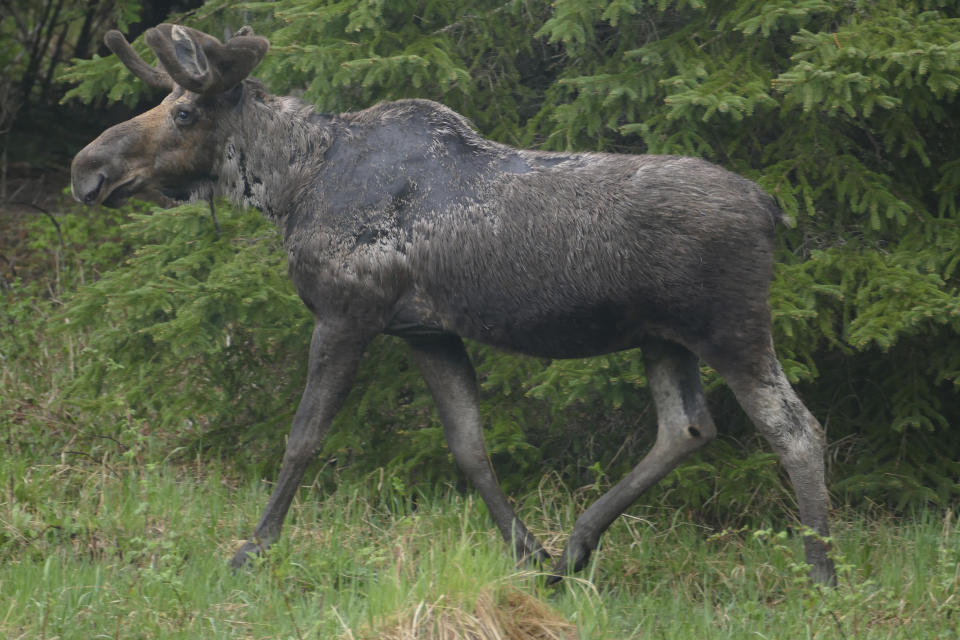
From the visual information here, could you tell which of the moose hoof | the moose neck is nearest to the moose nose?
the moose neck

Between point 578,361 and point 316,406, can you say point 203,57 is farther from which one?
point 578,361

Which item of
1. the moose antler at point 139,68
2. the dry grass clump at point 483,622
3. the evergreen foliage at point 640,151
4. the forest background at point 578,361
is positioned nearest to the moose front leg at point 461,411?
the forest background at point 578,361

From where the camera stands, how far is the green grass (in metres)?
4.51

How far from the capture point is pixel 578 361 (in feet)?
21.3

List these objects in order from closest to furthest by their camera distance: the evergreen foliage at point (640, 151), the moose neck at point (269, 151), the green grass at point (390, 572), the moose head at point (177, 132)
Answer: the green grass at point (390, 572)
the moose head at point (177, 132)
the moose neck at point (269, 151)
the evergreen foliage at point (640, 151)

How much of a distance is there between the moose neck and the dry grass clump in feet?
7.75

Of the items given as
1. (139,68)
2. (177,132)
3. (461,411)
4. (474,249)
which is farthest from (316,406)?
(139,68)

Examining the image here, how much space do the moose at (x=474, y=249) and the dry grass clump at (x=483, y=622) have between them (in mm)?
910

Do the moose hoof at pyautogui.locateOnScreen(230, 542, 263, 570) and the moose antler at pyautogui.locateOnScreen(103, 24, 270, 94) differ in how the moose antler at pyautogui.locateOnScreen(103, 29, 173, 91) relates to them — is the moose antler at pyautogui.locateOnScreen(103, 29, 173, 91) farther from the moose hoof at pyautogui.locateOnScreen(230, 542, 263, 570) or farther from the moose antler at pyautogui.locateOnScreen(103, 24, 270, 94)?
the moose hoof at pyautogui.locateOnScreen(230, 542, 263, 570)

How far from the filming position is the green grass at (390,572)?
451 centimetres

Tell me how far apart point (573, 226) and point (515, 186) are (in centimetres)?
39

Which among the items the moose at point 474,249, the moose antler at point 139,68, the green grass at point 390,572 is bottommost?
the green grass at point 390,572

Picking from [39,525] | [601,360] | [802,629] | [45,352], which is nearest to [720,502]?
[601,360]

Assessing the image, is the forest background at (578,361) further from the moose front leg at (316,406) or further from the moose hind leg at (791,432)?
the moose hind leg at (791,432)
